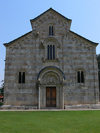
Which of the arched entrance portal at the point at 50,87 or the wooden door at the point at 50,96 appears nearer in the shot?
the arched entrance portal at the point at 50,87

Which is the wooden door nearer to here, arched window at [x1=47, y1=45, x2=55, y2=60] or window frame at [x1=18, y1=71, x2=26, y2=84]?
window frame at [x1=18, y1=71, x2=26, y2=84]

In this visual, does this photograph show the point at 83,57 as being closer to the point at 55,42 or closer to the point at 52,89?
the point at 55,42

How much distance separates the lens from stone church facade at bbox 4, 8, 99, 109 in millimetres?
22423

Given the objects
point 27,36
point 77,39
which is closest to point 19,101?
point 27,36

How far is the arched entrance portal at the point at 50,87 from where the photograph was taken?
2228 centimetres

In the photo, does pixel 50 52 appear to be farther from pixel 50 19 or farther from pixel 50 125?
pixel 50 125

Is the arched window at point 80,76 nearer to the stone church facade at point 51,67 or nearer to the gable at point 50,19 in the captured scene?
the stone church facade at point 51,67

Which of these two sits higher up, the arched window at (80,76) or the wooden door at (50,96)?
the arched window at (80,76)

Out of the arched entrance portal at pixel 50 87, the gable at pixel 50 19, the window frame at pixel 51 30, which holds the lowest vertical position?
the arched entrance portal at pixel 50 87

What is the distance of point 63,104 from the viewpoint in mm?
21969

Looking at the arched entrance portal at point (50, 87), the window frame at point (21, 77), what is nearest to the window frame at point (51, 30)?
the arched entrance portal at point (50, 87)

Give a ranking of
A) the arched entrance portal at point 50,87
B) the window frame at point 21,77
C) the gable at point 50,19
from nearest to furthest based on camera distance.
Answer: the arched entrance portal at point 50,87
the window frame at point 21,77
the gable at point 50,19

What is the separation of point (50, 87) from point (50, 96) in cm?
116

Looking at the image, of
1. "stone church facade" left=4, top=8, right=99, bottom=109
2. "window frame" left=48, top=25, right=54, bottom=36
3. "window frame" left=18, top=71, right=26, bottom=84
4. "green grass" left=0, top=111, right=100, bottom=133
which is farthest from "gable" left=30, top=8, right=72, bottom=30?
"green grass" left=0, top=111, right=100, bottom=133
